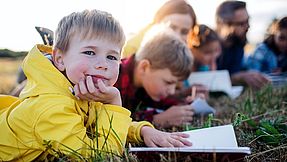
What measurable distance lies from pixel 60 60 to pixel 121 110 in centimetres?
31

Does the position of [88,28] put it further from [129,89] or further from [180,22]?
[180,22]

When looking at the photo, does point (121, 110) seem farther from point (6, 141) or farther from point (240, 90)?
point (240, 90)

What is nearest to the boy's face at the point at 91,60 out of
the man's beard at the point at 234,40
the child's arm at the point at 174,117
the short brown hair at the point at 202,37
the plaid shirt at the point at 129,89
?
the child's arm at the point at 174,117

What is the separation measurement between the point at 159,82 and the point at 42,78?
1296 mm

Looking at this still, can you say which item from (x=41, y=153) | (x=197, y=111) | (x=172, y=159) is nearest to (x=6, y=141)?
(x=41, y=153)

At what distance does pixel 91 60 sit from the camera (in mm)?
1748

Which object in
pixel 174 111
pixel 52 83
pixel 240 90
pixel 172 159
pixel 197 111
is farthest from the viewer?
pixel 240 90

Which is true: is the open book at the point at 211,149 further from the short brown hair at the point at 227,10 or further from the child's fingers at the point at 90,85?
the short brown hair at the point at 227,10

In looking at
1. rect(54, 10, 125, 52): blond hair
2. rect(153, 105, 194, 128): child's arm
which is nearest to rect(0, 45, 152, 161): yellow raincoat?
rect(54, 10, 125, 52): blond hair

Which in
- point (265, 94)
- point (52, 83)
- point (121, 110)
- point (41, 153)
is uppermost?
point (52, 83)

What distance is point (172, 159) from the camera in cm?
153

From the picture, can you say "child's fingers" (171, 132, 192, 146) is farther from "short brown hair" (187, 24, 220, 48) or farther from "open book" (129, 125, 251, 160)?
"short brown hair" (187, 24, 220, 48)

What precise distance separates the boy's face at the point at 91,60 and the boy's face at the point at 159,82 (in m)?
1.15

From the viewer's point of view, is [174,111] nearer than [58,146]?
No
